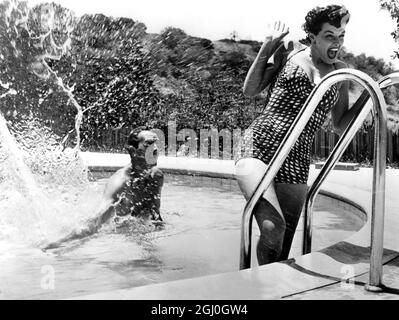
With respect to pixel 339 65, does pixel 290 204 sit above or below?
below

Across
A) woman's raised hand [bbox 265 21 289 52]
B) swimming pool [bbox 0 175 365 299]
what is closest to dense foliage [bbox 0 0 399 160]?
swimming pool [bbox 0 175 365 299]

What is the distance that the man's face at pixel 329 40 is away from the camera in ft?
8.84

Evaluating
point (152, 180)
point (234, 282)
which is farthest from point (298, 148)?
point (152, 180)

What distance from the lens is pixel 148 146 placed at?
3.99 metres

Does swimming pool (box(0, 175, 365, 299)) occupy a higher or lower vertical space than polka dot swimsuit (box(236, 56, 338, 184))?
lower

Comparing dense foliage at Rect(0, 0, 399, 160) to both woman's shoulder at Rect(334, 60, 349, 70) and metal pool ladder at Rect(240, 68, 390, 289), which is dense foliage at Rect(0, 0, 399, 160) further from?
metal pool ladder at Rect(240, 68, 390, 289)

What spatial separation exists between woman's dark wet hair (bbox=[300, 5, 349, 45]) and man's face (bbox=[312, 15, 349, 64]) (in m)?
0.02

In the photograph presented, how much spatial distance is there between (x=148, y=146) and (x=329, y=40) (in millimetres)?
1643

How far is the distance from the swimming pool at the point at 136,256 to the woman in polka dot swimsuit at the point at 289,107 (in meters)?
Answer: 0.69

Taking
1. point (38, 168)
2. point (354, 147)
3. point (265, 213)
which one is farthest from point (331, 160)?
point (354, 147)

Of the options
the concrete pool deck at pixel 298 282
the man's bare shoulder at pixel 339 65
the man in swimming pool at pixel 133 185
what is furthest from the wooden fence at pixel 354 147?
the concrete pool deck at pixel 298 282

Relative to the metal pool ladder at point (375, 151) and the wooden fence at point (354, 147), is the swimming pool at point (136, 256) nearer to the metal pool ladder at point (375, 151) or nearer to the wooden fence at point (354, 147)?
the metal pool ladder at point (375, 151)

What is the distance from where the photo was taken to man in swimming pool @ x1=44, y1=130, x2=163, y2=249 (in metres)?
3.90

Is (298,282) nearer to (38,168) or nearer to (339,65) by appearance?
(339,65)
